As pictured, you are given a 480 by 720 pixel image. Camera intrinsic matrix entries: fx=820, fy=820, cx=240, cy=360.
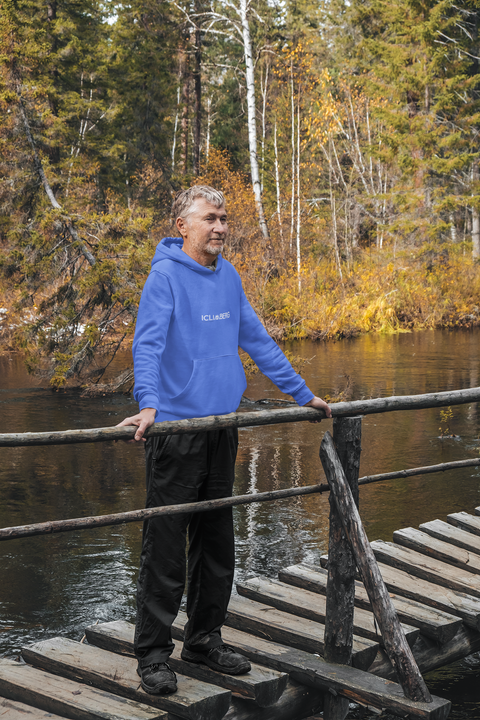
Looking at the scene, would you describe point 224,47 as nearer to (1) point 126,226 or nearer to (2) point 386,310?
(2) point 386,310

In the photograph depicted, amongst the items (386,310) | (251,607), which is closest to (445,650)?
Answer: (251,607)

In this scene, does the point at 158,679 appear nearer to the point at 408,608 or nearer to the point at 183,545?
the point at 183,545

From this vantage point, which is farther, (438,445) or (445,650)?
(438,445)

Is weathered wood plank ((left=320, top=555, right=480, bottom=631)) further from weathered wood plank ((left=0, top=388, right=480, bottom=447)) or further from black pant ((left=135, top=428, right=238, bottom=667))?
black pant ((left=135, top=428, right=238, bottom=667))

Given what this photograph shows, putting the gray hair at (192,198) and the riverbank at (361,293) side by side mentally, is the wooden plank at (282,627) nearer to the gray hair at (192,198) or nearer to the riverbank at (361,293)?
the gray hair at (192,198)

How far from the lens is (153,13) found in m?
30.3

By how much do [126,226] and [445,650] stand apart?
450 inches

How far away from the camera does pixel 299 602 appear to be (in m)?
4.15

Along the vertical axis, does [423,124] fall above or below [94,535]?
above

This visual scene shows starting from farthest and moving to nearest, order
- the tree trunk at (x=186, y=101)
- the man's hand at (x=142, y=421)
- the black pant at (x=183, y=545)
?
the tree trunk at (x=186, y=101) → the black pant at (x=183, y=545) → the man's hand at (x=142, y=421)

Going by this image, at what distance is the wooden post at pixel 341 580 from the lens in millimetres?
3516

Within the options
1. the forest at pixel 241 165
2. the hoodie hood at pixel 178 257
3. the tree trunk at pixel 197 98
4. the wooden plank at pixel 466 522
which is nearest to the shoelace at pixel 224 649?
the hoodie hood at pixel 178 257

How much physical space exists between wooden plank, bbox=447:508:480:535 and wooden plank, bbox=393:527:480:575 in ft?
1.21

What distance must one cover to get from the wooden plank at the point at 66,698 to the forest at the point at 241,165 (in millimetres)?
11102
